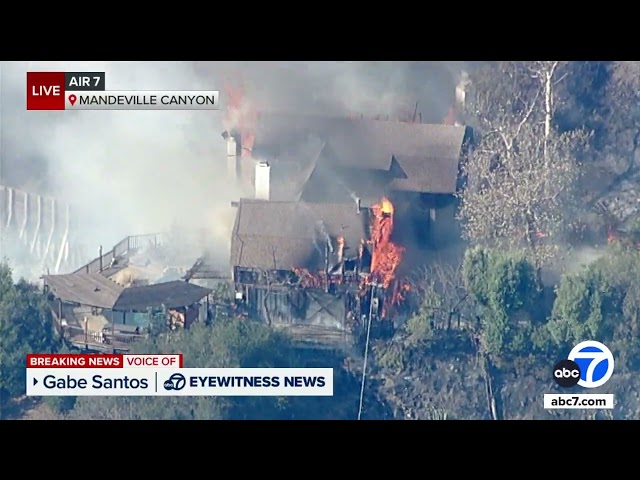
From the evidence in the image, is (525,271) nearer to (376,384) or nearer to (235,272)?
(376,384)

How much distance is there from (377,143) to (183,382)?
225 cm

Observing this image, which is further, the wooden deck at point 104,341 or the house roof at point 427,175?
the house roof at point 427,175

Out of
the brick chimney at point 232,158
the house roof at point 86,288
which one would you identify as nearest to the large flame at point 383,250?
the brick chimney at point 232,158

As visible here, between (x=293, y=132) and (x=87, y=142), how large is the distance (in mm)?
1494

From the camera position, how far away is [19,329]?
8820 millimetres

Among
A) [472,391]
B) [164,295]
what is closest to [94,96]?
[164,295]

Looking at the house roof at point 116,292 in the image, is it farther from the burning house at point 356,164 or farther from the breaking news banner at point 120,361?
the burning house at point 356,164

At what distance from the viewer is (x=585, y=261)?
8906 mm

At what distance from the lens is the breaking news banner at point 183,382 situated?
8.61m

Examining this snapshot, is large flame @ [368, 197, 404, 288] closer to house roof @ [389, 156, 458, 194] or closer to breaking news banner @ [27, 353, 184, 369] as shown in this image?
house roof @ [389, 156, 458, 194]

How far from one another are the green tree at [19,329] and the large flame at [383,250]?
239 cm

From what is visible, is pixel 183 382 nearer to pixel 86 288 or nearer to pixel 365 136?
pixel 86 288

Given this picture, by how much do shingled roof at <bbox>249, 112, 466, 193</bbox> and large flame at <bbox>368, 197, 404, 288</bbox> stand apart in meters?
0.25

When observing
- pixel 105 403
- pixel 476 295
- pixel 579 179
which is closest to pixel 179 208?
pixel 105 403
